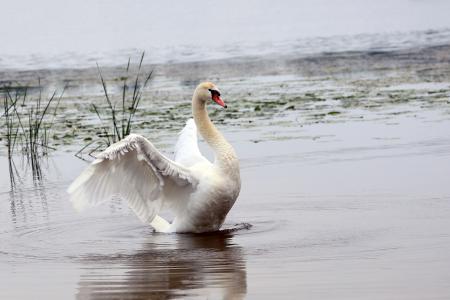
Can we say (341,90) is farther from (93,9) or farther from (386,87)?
(93,9)

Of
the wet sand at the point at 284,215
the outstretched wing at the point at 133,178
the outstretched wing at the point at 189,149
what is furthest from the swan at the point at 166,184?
the outstretched wing at the point at 189,149

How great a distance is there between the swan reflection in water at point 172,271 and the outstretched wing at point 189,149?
1004 mm

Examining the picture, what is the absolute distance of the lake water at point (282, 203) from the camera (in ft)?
26.5

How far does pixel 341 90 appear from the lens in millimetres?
19891

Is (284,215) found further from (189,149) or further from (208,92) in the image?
(208,92)

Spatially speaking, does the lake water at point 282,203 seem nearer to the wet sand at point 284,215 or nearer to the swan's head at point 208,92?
the wet sand at point 284,215

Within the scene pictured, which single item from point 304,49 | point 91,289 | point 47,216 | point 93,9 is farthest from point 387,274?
point 93,9

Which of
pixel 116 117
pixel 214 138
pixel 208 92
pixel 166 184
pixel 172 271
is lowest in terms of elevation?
pixel 116 117

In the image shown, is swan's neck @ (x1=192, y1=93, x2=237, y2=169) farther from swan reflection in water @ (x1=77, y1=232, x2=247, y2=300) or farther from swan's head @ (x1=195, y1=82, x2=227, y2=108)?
swan reflection in water @ (x1=77, y1=232, x2=247, y2=300)

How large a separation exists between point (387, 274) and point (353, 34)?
25680 millimetres

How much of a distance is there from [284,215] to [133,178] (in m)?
1.57

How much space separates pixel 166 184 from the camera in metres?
10.3

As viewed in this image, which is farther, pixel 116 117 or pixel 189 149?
pixel 116 117

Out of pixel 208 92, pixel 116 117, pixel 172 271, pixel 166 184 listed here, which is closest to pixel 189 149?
pixel 208 92
